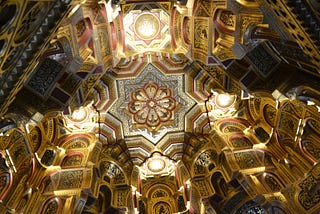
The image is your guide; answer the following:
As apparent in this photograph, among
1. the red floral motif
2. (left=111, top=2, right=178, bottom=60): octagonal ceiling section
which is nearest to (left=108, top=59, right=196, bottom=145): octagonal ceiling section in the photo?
the red floral motif

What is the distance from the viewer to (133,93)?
13.3 metres

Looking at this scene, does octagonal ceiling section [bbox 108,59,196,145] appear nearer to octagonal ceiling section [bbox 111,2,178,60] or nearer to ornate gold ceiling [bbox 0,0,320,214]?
ornate gold ceiling [bbox 0,0,320,214]

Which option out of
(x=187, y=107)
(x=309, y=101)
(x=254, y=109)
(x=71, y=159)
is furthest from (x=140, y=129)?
(x=309, y=101)

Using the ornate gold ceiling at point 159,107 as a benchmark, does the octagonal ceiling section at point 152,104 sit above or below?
above

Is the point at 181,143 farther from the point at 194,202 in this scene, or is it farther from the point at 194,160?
the point at 194,202

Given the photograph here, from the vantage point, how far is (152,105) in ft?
45.2

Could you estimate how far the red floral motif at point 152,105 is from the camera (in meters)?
13.4

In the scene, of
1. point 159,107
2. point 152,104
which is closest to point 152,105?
point 152,104

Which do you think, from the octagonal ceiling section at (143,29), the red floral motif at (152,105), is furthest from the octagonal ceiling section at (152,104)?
the octagonal ceiling section at (143,29)

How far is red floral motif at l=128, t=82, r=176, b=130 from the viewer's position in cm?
1344

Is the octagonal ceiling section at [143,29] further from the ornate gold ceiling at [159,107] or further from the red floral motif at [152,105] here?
the red floral motif at [152,105]

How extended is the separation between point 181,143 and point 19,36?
30.0 ft

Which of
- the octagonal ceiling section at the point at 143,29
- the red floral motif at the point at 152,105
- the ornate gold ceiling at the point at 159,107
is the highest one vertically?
the red floral motif at the point at 152,105

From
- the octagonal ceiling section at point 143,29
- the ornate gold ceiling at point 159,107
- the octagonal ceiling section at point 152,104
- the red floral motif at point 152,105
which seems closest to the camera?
the ornate gold ceiling at point 159,107
